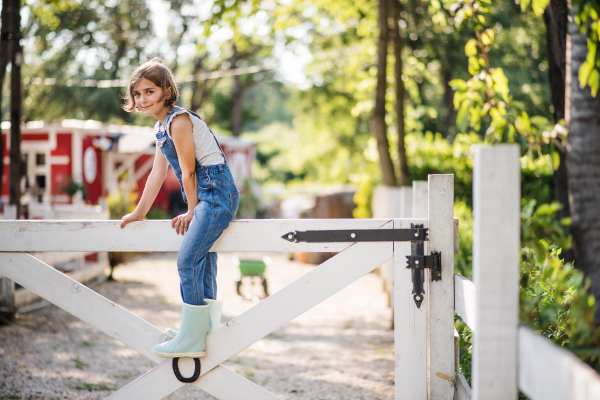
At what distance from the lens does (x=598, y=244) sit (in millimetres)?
2031

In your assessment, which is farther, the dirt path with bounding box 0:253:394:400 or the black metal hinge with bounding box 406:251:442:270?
the dirt path with bounding box 0:253:394:400

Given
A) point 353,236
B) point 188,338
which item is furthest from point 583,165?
point 188,338

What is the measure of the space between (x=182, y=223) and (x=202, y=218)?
128 millimetres

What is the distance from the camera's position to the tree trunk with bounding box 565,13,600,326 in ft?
6.72

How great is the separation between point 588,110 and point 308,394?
3.02 metres

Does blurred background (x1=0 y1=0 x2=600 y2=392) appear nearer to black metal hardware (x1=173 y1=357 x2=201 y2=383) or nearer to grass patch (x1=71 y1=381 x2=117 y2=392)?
black metal hardware (x1=173 y1=357 x2=201 y2=383)

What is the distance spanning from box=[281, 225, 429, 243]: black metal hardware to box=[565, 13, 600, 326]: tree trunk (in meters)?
0.68

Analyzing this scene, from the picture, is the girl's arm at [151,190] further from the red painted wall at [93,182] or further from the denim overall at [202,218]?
the red painted wall at [93,182]

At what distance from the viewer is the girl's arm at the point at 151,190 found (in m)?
2.48

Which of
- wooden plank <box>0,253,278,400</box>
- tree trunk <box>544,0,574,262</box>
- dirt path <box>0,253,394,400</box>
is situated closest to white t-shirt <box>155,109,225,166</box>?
wooden plank <box>0,253,278,400</box>

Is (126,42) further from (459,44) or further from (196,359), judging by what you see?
(196,359)

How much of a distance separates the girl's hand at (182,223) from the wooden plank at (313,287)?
483 mm

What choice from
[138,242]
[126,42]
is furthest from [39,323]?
[126,42]

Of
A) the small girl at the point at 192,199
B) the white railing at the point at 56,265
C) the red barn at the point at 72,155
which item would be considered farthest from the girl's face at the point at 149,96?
the red barn at the point at 72,155
